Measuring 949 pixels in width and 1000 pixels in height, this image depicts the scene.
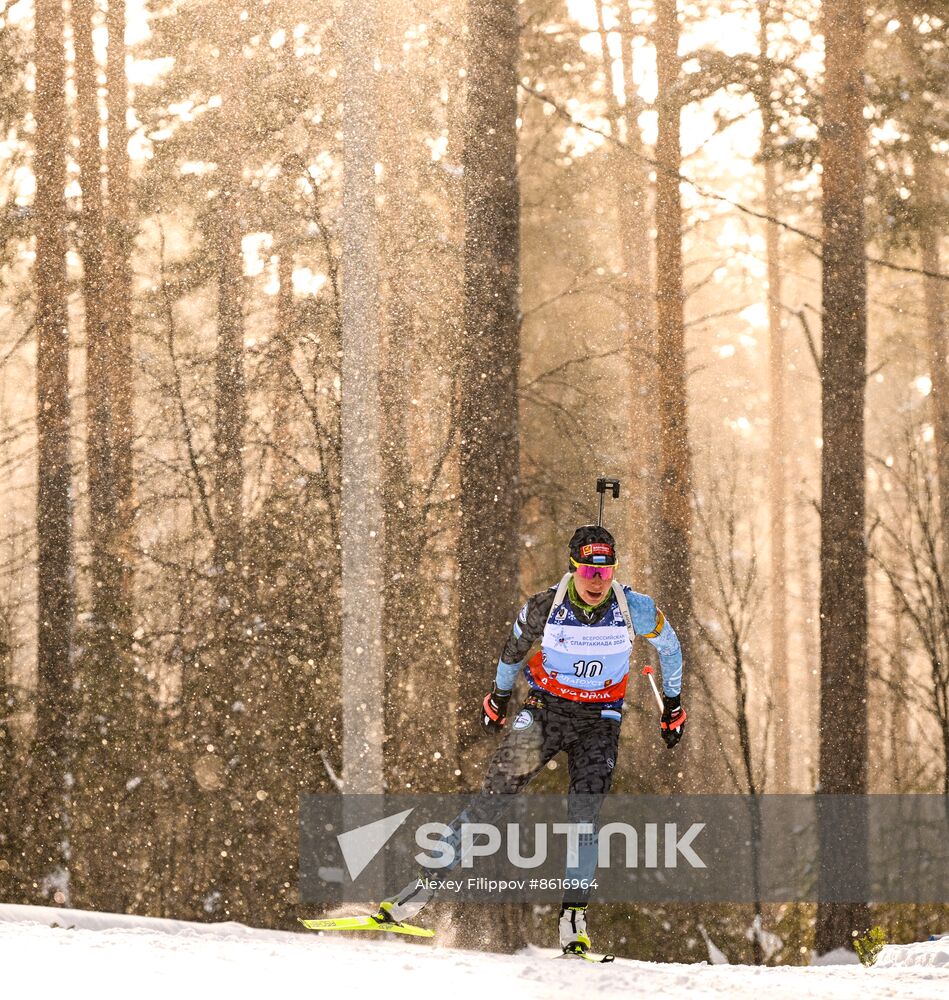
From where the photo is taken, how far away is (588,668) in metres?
4.82

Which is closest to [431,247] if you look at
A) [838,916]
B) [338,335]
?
[338,335]

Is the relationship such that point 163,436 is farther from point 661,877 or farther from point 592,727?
point 661,877

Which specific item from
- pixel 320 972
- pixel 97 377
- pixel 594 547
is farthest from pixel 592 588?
pixel 97 377

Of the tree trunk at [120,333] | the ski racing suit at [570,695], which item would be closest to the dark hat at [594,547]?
the ski racing suit at [570,695]

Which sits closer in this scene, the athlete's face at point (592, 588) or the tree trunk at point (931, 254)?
the athlete's face at point (592, 588)

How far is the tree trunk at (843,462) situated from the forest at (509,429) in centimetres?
2

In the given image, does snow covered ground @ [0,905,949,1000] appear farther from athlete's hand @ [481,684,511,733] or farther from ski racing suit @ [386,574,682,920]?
athlete's hand @ [481,684,511,733]

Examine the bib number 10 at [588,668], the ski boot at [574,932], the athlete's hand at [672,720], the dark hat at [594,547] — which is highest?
the dark hat at [594,547]

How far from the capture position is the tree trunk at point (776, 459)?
6848mm

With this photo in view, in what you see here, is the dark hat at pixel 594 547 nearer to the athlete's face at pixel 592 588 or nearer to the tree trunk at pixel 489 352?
the athlete's face at pixel 592 588

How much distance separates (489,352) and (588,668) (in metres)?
2.48

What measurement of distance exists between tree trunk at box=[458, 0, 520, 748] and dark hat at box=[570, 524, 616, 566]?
1581 mm

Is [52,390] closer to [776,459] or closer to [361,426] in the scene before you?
[361,426]

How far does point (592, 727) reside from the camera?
4.88 m
